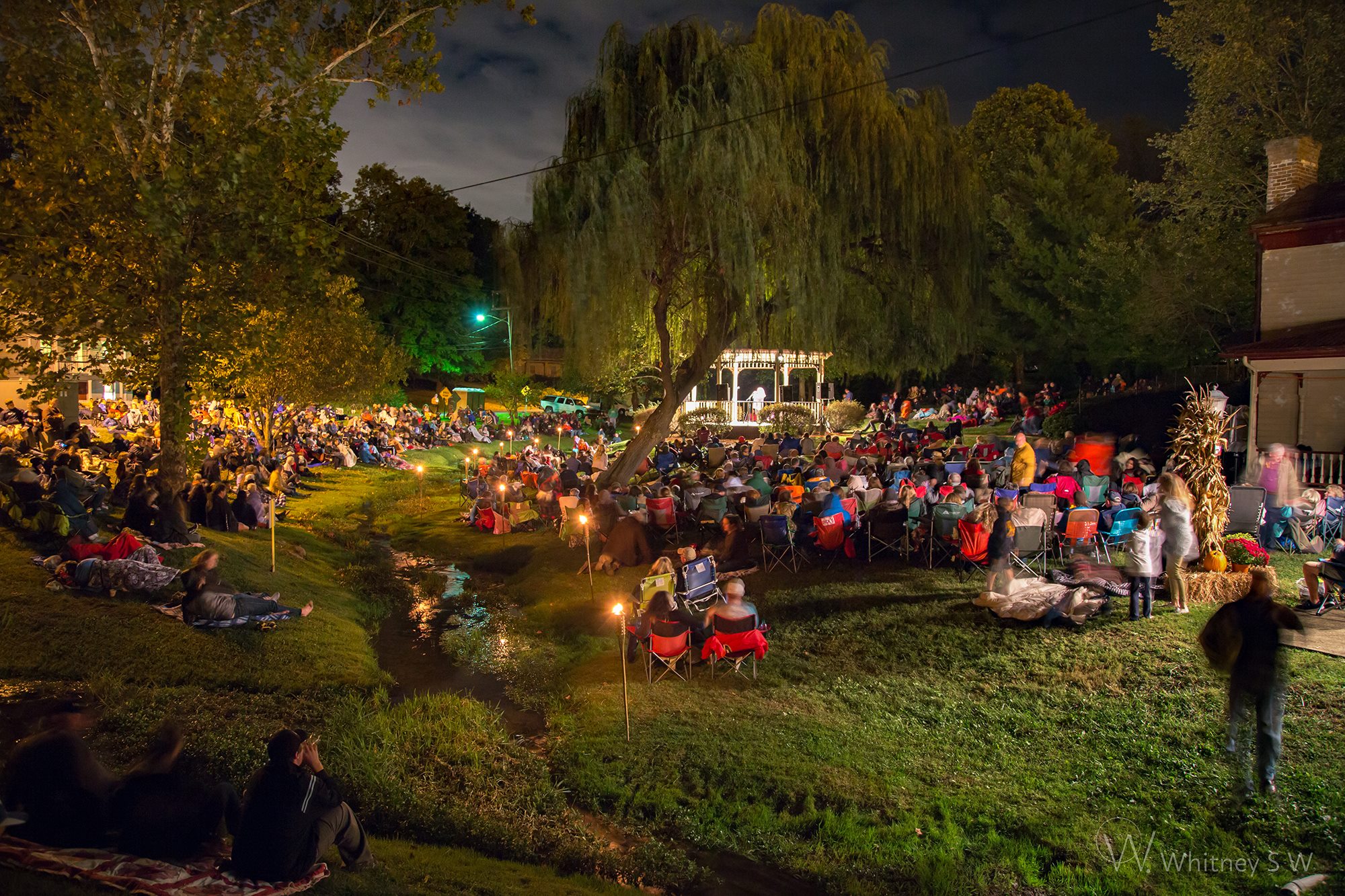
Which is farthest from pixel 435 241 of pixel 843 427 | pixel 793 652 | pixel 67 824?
pixel 67 824

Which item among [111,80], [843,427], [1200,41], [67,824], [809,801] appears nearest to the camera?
[67,824]

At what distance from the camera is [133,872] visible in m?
4.41

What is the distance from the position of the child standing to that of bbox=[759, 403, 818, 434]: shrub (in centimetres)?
1945

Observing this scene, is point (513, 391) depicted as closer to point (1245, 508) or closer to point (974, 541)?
point (974, 541)

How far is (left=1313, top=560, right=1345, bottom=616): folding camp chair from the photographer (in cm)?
860

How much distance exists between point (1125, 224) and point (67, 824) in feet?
118

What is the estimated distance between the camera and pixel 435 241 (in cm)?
4706

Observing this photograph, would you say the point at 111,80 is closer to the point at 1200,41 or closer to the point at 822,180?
the point at 822,180

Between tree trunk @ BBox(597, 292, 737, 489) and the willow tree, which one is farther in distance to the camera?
tree trunk @ BBox(597, 292, 737, 489)

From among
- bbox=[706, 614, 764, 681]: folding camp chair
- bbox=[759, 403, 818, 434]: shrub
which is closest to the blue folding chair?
bbox=[706, 614, 764, 681]: folding camp chair

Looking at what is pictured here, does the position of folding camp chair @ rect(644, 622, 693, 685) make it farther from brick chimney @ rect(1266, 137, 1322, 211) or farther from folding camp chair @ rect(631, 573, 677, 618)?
brick chimney @ rect(1266, 137, 1322, 211)

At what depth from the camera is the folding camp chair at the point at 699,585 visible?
33.5 feet

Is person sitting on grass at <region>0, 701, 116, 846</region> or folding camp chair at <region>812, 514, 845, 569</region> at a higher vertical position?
folding camp chair at <region>812, 514, 845, 569</region>

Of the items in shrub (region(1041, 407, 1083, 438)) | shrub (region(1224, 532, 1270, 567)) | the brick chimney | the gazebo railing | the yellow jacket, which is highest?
the brick chimney
